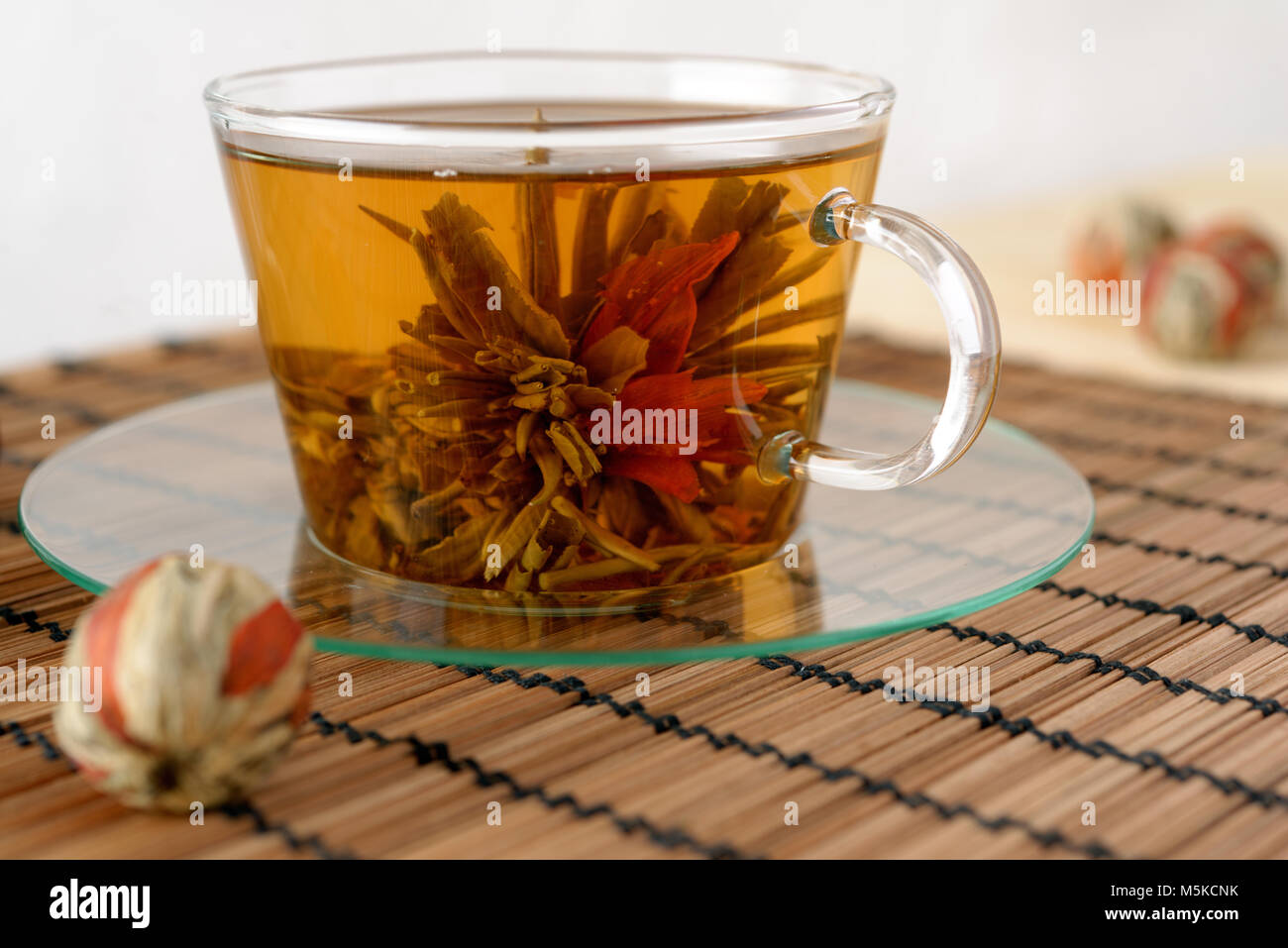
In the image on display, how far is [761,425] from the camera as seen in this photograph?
58 cm

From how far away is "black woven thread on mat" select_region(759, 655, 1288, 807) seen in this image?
0.44 metres

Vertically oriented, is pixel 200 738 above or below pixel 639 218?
below

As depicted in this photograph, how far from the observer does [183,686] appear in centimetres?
39

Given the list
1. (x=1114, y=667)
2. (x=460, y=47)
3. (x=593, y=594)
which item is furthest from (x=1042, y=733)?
(x=460, y=47)

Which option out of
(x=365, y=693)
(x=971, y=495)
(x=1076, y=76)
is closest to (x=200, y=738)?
(x=365, y=693)

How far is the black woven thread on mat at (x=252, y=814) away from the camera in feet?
1.32

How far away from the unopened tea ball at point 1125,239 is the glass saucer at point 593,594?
601mm

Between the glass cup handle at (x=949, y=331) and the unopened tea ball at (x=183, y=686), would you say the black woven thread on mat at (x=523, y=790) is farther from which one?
the glass cup handle at (x=949, y=331)

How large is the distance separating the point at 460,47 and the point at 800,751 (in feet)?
4.62

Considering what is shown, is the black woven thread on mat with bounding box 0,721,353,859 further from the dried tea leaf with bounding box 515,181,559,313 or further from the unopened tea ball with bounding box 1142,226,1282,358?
the unopened tea ball with bounding box 1142,226,1282,358

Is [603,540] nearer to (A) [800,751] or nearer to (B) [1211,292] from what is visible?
(A) [800,751]

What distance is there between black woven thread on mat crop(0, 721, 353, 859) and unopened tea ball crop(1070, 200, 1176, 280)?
1077 millimetres

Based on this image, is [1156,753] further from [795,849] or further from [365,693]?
[365,693]

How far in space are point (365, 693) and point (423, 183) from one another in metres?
0.19
